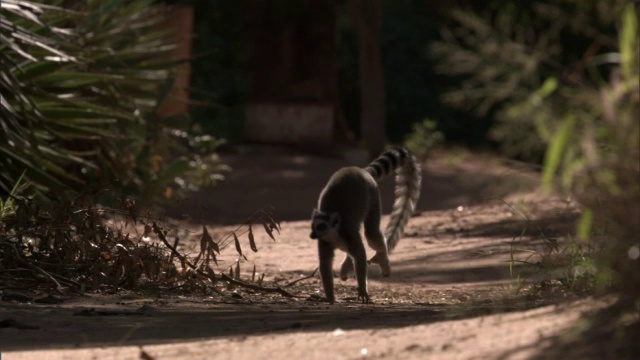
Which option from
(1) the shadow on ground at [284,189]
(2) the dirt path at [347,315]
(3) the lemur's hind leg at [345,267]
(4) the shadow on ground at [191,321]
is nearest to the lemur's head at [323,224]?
(2) the dirt path at [347,315]

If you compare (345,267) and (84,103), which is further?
(84,103)

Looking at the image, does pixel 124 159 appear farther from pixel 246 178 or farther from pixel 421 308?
pixel 421 308

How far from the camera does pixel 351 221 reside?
844 cm

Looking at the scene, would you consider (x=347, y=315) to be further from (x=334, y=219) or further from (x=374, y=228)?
(x=374, y=228)

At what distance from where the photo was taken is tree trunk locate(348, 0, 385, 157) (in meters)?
20.6

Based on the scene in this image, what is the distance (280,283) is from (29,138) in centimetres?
242

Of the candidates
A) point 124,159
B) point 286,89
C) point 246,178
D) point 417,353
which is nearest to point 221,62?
point 286,89

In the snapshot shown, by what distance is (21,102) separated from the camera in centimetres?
939

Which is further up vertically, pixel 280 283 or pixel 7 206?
pixel 7 206

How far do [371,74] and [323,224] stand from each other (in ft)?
42.7

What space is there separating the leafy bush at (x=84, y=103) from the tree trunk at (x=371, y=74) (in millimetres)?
6462

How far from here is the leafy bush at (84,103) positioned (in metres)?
10.1

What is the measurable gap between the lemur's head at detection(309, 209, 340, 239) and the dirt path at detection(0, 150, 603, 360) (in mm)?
408

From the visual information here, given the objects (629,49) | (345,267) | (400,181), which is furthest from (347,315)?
(400,181)
